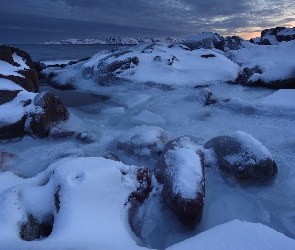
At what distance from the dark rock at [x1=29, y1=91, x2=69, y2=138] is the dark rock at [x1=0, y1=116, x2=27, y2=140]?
0.22 m

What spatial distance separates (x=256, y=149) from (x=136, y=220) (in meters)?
2.16

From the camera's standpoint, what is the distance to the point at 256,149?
3812 millimetres

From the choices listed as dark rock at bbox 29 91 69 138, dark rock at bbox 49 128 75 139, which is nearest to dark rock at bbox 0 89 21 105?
dark rock at bbox 29 91 69 138

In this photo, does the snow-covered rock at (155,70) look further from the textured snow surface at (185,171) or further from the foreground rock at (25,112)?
the textured snow surface at (185,171)

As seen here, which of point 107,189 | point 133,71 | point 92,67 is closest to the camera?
point 107,189

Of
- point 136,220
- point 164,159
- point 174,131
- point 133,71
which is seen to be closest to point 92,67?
point 133,71

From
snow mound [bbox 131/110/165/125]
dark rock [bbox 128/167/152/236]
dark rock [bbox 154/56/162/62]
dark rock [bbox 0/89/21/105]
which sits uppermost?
dark rock [bbox 154/56/162/62]

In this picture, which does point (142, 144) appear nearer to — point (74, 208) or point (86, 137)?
point (86, 137)

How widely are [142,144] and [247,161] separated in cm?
182

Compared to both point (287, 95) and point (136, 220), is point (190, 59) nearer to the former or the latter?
point (287, 95)

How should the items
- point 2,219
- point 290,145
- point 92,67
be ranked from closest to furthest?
point 2,219 < point 290,145 < point 92,67

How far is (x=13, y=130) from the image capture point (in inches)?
219

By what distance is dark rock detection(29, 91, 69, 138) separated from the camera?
5605 mm

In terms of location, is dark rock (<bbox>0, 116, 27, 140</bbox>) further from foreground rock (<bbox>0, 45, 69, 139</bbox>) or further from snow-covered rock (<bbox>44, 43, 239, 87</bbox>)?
snow-covered rock (<bbox>44, 43, 239, 87</bbox>)
